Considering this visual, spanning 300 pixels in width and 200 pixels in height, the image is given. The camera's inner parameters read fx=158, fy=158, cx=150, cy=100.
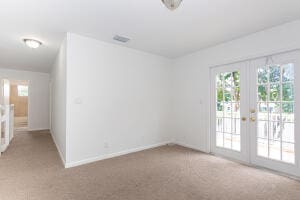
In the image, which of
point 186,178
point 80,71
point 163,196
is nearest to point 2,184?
point 80,71

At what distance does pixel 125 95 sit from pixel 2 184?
8.47 feet

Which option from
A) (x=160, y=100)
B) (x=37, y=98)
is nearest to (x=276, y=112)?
(x=160, y=100)

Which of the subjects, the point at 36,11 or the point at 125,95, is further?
the point at 125,95

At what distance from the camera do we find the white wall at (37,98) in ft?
22.2

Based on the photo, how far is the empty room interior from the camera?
228 cm

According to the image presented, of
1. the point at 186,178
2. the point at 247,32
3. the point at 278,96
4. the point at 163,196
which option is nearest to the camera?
the point at 163,196

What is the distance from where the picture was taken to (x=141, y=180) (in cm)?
251

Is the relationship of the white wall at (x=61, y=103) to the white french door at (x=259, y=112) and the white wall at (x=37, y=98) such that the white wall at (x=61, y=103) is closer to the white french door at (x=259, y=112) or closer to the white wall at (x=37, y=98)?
the white french door at (x=259, y=112)

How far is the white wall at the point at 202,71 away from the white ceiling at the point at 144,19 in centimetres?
20

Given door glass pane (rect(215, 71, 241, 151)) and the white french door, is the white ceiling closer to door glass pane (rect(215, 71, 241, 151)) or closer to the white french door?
the white french door

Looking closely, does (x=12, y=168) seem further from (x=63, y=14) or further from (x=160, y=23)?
(x=160, y=23)

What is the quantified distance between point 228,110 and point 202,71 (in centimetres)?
116

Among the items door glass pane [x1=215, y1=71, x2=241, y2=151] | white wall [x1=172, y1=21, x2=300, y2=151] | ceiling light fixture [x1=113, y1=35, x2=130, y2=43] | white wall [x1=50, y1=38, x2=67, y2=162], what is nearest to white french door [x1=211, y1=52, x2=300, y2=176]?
door glass pane [x1=215, y1=71, x2=241, y2=151]

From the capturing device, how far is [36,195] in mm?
2096
